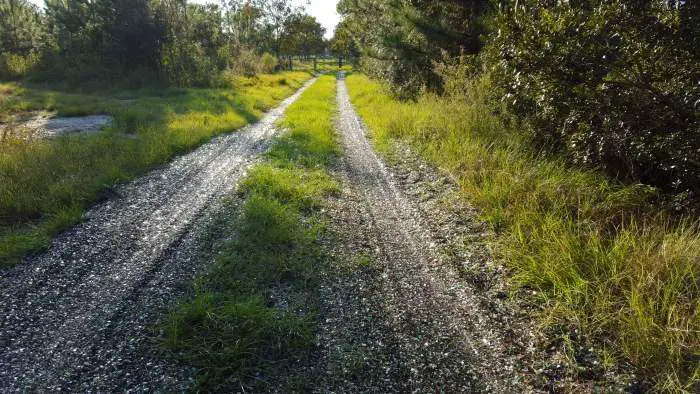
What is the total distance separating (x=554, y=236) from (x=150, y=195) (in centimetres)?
537

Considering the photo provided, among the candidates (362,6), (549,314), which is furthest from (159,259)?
(362,6)

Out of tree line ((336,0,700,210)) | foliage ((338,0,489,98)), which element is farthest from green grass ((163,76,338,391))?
foliage ((338,0,489,98))

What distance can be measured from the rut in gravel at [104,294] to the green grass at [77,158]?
0.33 meters

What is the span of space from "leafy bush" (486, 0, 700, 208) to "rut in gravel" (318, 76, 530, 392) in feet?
8.06

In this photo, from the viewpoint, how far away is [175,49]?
20719mm

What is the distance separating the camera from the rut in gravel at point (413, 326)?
2.34 meters

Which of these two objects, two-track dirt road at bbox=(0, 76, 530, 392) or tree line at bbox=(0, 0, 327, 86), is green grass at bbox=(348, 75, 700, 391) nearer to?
two-track dirt road at bbox=(0, 76, 530, 392)

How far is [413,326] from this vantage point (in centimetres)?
281

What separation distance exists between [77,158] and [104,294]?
4.68 metres

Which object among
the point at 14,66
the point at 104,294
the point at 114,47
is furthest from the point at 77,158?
the point at 14,66

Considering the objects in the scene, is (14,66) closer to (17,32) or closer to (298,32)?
(17,32)

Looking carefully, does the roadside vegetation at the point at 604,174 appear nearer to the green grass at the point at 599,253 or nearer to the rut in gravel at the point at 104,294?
the green grass at the point at 599,253

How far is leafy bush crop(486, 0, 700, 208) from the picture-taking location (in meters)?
3.68

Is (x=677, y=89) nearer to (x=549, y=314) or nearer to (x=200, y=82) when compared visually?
(x=549, y=314)
